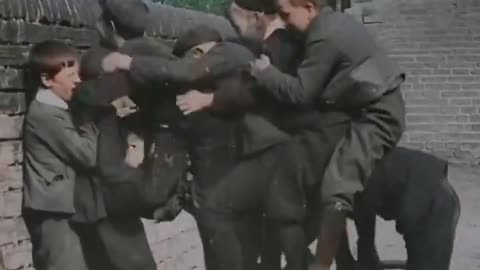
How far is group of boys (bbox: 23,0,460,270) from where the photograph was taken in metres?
1.69

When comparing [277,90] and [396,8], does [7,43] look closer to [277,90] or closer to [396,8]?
[277,90]

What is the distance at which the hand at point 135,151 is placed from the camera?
1.79 metres

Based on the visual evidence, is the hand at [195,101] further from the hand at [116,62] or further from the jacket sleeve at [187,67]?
the hand at [116,62]

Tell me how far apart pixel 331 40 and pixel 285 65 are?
11 centimetres

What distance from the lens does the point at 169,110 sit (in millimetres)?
1769

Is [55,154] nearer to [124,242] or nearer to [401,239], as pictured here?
[124,242]

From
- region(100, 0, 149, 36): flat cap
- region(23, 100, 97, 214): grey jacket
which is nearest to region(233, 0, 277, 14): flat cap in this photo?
region(100, 0, 149, 36): flat cap

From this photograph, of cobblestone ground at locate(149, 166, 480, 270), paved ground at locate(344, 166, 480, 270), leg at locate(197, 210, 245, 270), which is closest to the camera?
leg at locate(197, 210, 245, 270)

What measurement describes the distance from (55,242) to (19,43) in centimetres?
44

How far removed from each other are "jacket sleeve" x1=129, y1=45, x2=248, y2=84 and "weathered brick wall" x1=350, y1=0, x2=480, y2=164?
4.24m

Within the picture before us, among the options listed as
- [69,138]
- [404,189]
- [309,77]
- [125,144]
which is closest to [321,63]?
[309,77]

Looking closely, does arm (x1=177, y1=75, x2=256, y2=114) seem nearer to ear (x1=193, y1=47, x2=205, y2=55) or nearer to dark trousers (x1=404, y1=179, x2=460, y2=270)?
ear (x1=193, y1=47, x2=205, y2=55)

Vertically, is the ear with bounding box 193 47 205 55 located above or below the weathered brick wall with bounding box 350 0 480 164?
above

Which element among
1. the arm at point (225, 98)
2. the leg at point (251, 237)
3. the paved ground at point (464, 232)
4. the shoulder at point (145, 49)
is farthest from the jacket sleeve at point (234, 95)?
the paved ground at point (464, 232)
